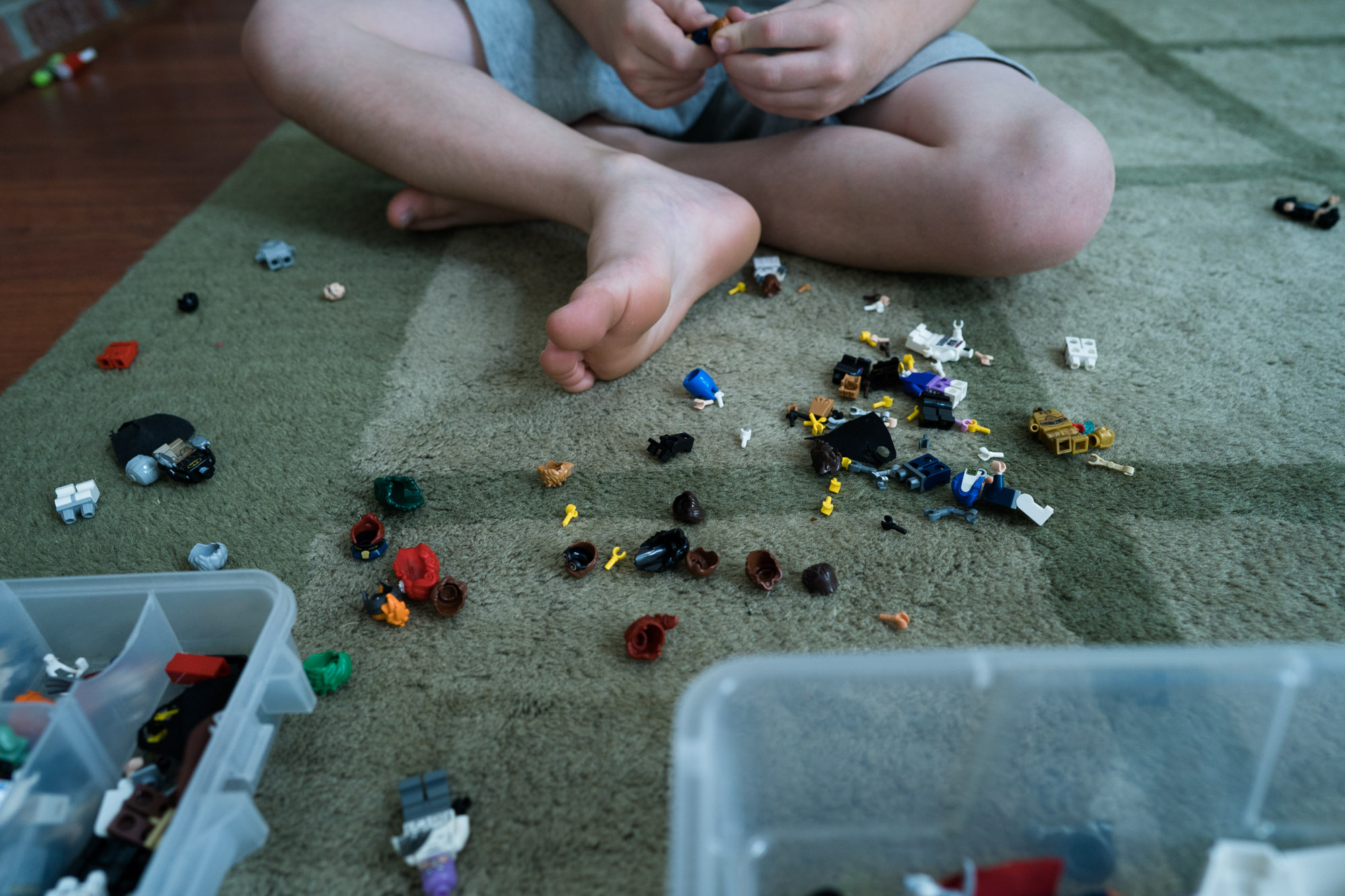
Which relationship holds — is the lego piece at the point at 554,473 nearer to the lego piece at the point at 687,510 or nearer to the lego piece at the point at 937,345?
the lego piece at the point at 687,510

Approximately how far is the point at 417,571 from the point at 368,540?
2.1 inches

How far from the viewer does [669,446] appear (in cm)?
67

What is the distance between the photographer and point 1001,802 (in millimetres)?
443

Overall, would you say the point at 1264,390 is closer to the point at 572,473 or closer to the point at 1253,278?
the point at 1253,278

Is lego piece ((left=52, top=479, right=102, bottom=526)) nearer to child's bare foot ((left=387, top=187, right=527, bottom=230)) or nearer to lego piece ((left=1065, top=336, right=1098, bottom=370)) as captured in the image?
child's bare foot ((left=387, top=187, right=527, bottom=230))

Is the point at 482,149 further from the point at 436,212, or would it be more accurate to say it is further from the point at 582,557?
the point at 582,557

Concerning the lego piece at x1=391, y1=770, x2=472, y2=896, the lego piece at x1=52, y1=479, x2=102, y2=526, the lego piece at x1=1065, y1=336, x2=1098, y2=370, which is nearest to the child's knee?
the lego piece at x1=1065, y1=336, x2=1098, y2=370

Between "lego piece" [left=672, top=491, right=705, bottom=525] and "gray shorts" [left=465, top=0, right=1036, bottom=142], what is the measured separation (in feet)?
1.65

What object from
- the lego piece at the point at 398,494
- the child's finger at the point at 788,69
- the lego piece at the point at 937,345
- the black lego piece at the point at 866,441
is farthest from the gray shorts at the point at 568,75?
the lego piece at the point at 398,494

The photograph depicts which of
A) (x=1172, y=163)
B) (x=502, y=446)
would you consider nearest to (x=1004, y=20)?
(x=1172, y=163)

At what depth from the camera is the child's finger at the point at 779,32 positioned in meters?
0.75

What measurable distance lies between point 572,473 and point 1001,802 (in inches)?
14.5

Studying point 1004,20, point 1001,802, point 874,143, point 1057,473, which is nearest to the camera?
point 1001,802

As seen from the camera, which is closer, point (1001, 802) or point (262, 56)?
point (1001, 802)
